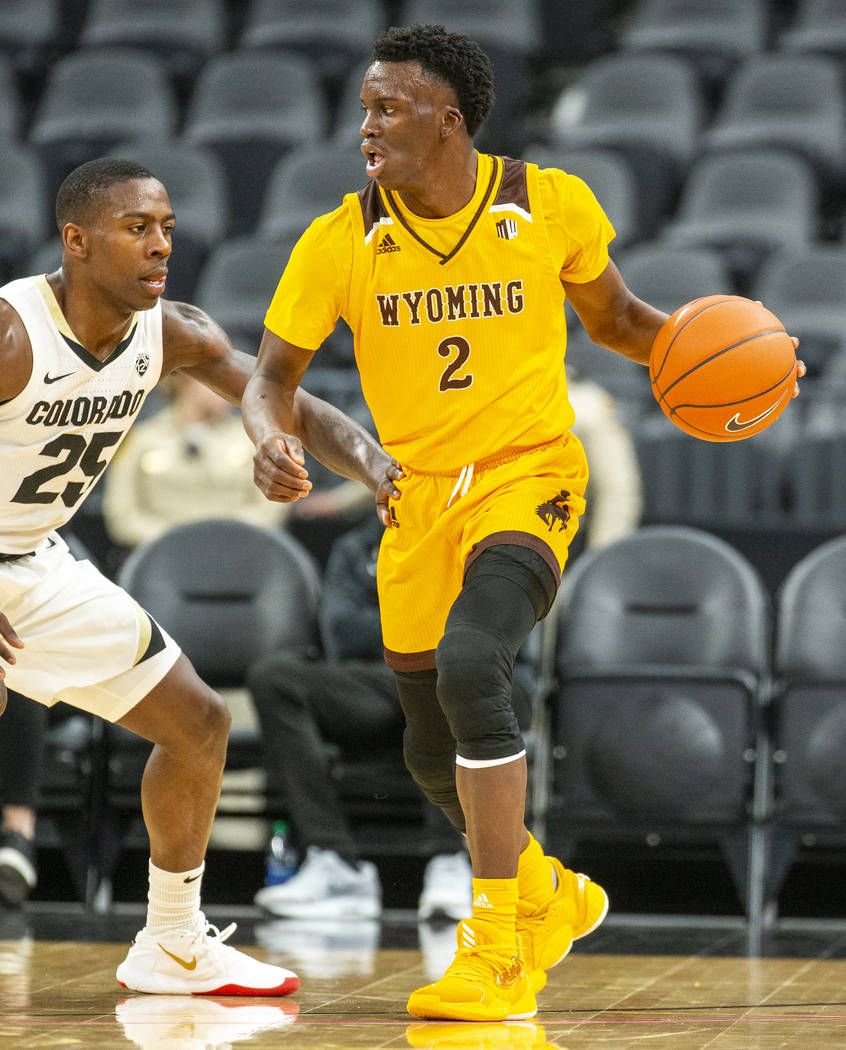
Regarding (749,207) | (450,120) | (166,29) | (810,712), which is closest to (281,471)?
(450,120)

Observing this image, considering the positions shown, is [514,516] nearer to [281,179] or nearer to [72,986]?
[72,986]

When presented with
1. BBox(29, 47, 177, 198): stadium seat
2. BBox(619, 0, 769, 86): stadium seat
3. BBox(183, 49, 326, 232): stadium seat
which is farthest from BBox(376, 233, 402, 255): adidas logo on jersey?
BBox(619, 0, 769, 86): stadium seat

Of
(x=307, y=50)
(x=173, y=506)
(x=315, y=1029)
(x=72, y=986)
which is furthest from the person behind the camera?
(x=307, y=50)

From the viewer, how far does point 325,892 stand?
19.0ft

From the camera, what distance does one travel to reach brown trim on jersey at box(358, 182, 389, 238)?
3.91 m

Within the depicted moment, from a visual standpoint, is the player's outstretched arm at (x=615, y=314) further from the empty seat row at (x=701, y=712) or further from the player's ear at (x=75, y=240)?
the empty seat row at (x=701, y=712)

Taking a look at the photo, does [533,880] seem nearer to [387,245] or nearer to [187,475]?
[387,245]

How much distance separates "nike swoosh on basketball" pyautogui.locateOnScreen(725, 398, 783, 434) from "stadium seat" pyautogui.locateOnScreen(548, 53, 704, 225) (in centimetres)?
688

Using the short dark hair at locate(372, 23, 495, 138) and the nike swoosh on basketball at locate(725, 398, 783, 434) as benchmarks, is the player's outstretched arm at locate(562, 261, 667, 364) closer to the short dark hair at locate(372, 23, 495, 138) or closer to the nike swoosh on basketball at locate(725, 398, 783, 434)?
the nike swoosh on basketball at locate(725, 398, 783, 434)

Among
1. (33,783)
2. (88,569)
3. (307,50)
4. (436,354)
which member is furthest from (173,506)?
(307,50)

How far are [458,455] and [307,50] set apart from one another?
9.07m

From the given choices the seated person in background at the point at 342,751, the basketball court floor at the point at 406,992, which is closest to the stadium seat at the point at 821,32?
the seated person in background at the point at 342,751

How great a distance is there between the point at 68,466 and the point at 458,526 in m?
0.99

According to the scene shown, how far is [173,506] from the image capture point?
7680 millimetres
